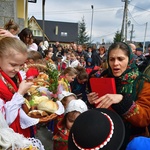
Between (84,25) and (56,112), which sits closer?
(56,112)

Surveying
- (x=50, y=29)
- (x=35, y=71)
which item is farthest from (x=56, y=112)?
(x=50, y=29)

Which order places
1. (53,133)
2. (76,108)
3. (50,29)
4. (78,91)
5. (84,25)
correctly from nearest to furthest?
(76,108)
(53,133)
(78,91)
(84,25)
(50,29)

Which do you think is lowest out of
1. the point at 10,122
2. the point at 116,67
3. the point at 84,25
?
the point at 10,122

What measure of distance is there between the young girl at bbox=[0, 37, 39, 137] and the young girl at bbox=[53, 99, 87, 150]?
85 cm

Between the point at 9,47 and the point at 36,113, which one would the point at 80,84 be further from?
the point at 9,47

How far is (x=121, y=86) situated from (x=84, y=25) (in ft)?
137

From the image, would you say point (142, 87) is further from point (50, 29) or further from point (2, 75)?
point (50, 29)

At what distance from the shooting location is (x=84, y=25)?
42.3 metres

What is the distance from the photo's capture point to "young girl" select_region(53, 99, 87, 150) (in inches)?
102

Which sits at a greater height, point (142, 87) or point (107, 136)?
point (142, 87)

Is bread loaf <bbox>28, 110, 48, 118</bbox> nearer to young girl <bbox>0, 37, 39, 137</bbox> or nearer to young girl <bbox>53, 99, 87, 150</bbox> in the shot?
young girl <bbox>0, 37, 39, 137</bbox>

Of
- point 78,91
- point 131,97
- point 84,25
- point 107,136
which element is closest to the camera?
point 107,136

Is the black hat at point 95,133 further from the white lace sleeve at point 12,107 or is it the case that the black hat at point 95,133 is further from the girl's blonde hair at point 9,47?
the girl's blonde hair at point 9,47

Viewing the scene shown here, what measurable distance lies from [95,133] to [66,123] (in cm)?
153
